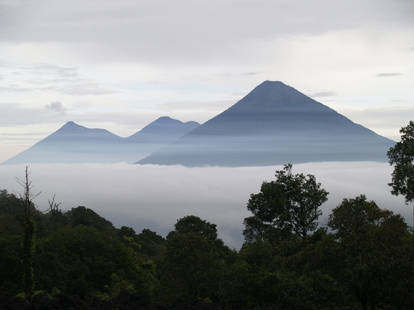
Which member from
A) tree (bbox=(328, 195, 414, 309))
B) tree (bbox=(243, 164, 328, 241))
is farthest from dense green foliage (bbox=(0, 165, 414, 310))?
tree (bbox=(243, 164, 328, 241))

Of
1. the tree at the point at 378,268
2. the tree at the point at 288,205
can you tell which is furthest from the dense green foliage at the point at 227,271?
the tree at the point at 288,205

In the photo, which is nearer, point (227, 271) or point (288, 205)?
point (227, 271)

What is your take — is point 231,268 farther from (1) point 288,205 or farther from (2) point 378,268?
(1) point 288,205

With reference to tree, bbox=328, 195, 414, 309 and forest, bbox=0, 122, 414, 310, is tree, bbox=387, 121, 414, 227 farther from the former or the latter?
tree, bbox=328, 195, 414, 309

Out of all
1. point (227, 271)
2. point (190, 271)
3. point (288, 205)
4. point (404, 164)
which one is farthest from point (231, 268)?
point (288, 205)

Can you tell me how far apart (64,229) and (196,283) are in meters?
17.3

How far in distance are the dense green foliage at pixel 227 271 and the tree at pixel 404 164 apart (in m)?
3.03

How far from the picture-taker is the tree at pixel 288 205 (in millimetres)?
69000

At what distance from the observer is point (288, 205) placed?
69.6 meters

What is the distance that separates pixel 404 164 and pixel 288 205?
1845 centimetres

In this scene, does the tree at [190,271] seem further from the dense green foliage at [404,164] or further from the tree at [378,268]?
the dense green foliage at [404,164]

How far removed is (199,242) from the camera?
4362 cm

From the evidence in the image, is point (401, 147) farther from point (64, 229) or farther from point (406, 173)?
point (64, 229)

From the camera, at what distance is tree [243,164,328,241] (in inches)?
2717
